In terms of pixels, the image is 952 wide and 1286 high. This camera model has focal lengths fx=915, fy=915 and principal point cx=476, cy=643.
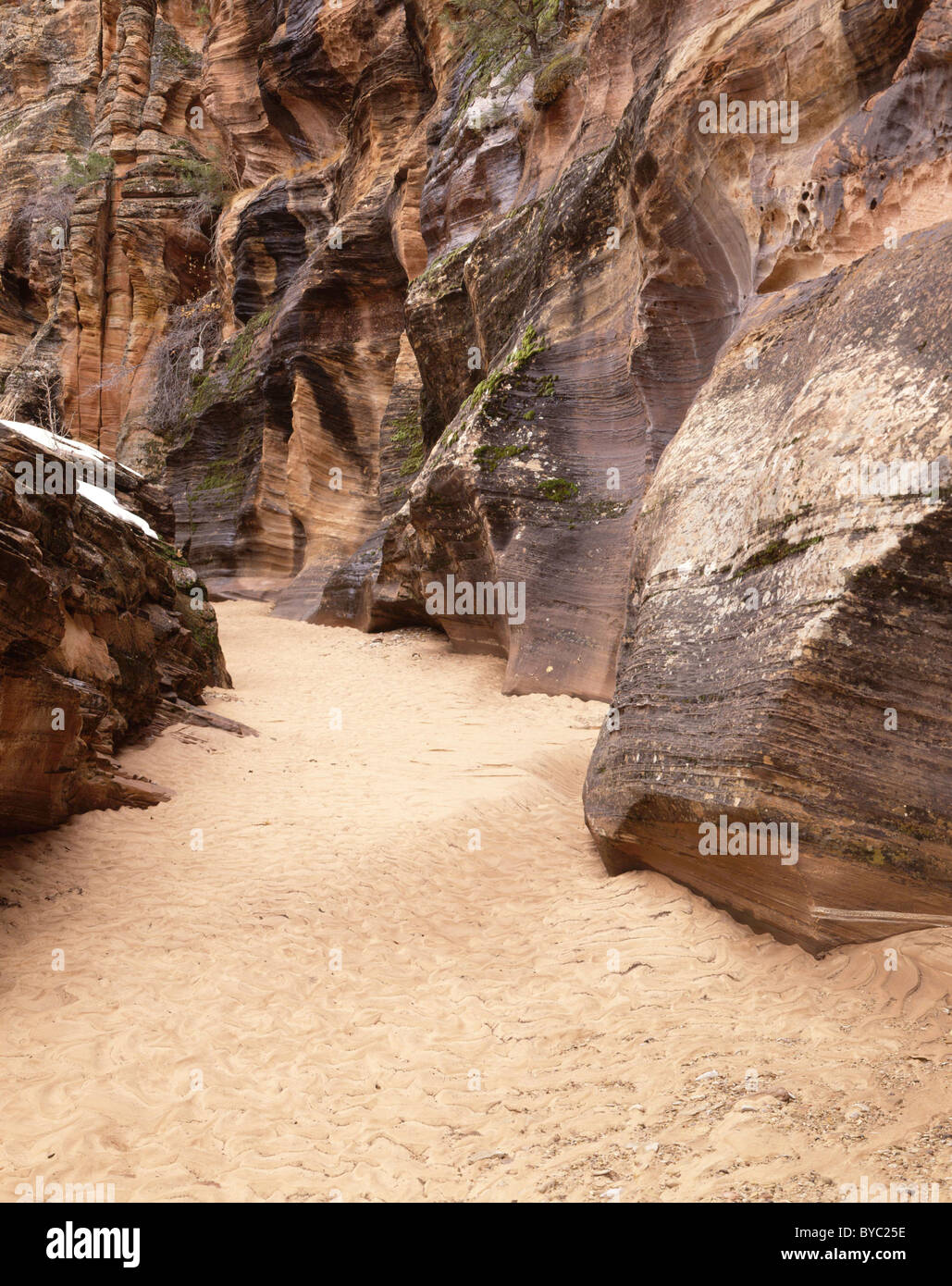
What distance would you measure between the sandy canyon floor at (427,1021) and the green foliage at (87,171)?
26.6 metres

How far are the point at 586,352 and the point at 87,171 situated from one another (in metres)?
24.0

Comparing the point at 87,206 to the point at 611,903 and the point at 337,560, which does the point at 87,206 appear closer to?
the point at 337,560

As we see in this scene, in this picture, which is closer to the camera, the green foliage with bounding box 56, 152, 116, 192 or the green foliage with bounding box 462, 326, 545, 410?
the green foliage with bounding box 462, 326, 545, 410

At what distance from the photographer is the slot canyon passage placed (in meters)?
4.42

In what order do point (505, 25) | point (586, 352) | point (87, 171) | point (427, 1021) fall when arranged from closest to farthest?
point (427, 1021) → point (586, 352) → point (505, 25) → point (87, 171)

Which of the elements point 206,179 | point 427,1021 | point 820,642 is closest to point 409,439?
point 206,179

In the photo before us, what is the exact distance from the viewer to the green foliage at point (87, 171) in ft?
93.6

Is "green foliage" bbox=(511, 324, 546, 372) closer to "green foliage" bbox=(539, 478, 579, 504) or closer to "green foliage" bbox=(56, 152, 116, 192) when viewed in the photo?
"green foliage" bbox=(539, 478, 579, 504)

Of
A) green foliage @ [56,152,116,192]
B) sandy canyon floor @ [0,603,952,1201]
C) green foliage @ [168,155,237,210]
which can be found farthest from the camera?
green foliage @ [56,152,116,192]

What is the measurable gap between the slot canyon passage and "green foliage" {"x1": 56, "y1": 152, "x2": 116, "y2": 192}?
1699 cm

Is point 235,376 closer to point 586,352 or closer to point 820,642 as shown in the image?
point 586,352

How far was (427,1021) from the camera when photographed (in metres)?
5.55

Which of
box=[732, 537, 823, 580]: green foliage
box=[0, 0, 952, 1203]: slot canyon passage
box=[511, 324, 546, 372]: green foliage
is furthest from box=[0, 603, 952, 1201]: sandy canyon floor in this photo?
box=[511, 324, 546, 372]: green foliage

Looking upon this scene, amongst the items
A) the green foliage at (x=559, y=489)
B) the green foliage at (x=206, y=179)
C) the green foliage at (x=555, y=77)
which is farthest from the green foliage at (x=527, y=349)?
the green foliage at (x=206, y=179)
